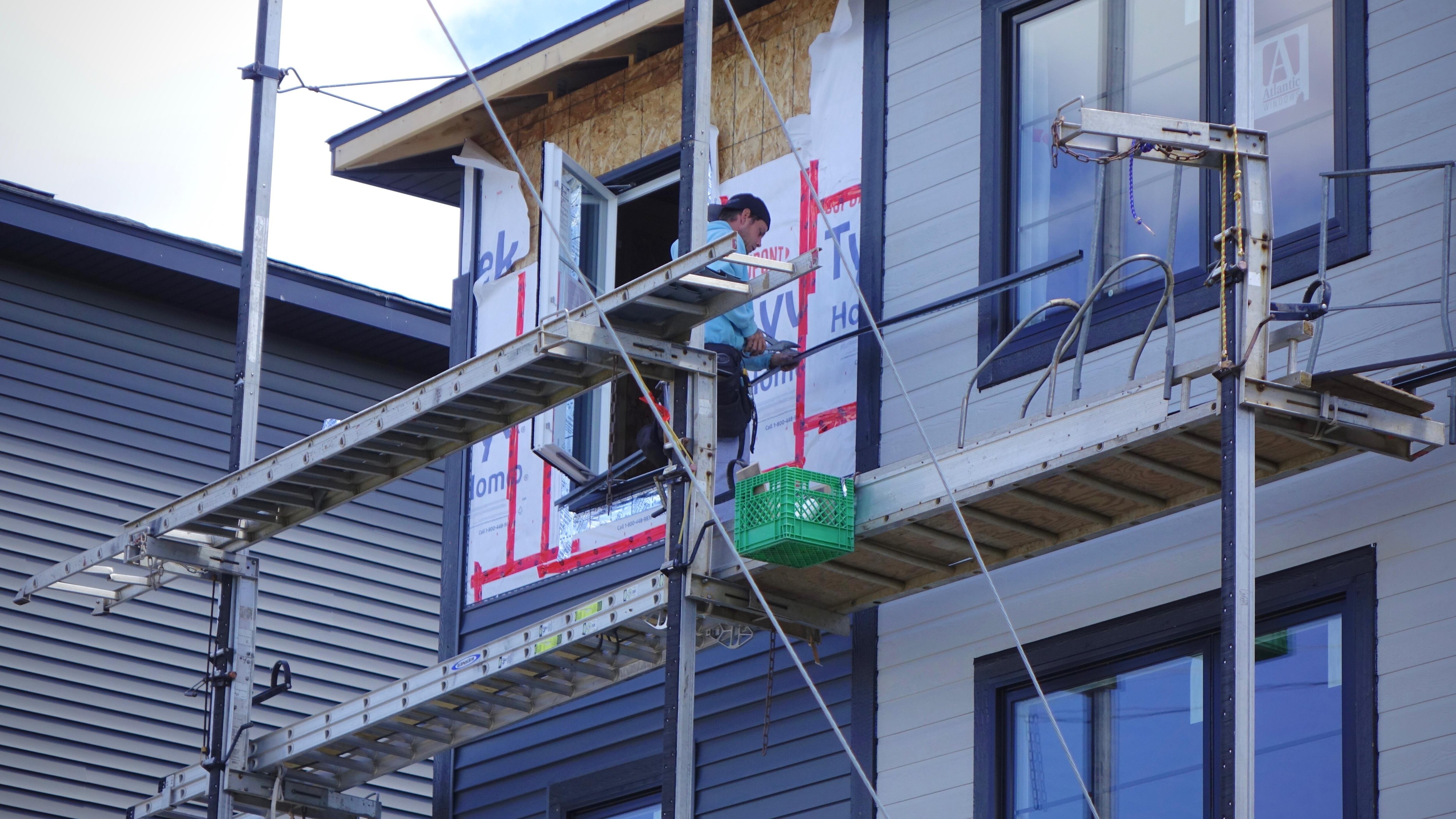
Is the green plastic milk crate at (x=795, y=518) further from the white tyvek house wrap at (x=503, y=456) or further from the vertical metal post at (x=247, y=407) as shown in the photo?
the vertical metal post at (x=247, y=407)

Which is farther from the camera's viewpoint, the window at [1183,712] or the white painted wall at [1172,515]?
the window at [1183,712]

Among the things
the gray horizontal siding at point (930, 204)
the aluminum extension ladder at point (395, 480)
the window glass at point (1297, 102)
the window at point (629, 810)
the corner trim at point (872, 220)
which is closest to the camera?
the window glass at point (1297, 102)

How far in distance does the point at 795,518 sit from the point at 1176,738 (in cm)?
206

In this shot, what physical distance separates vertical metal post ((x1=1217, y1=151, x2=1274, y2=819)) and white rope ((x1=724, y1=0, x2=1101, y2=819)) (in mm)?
748

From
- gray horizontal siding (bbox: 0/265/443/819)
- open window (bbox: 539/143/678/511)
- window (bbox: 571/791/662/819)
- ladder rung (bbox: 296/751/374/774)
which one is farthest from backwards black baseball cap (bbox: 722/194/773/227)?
gray horizontal siding (bbox: 0/265/443/819)

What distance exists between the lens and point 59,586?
13.5 metres

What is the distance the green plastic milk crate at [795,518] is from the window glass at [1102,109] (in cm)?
181

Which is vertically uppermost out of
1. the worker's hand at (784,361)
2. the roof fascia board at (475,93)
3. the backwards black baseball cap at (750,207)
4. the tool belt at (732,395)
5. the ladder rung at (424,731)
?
the roof fascia board at (475,93)

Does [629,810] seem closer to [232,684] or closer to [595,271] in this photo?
[232,684]

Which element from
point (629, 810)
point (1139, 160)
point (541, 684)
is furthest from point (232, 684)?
point (1139, 160)

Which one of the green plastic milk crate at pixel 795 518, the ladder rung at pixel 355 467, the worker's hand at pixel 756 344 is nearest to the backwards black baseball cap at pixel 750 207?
the worker's hand at pixel 756 344

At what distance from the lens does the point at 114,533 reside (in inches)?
696

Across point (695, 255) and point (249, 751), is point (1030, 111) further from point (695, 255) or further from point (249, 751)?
point (249, 751)

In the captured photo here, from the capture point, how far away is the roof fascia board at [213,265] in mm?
17141
